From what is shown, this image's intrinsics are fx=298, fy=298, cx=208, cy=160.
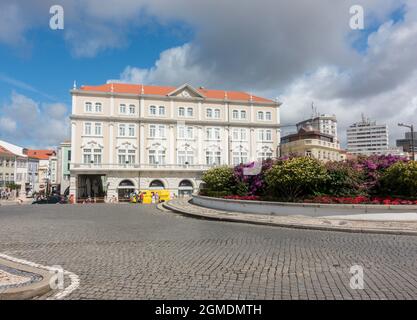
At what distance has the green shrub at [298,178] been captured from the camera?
14.5m

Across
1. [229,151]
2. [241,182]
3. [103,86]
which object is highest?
[103,86]

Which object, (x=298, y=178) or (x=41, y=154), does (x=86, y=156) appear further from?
(x=41, y=154)

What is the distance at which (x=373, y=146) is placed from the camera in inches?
6225

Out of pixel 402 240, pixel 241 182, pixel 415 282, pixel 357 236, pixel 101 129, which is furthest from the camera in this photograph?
pixel 101 129

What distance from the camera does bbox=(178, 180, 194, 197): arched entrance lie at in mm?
50438

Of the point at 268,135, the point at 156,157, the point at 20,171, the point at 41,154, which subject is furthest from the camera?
the point at 41,154

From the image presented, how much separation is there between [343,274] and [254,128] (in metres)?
50.6

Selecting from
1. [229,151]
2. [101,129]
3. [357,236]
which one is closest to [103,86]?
[101,129]

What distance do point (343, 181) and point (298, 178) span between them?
2.25 metres

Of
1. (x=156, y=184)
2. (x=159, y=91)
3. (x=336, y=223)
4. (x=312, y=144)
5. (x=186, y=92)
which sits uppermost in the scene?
(x=159, y=91)

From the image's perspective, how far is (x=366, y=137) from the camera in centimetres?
16250

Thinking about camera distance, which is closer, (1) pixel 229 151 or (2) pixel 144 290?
(2) pixel 144 290

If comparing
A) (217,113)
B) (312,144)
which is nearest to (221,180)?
(217,113)
